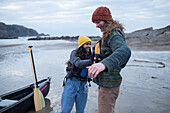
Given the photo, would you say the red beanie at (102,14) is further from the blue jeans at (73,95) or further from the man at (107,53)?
the blue jeans at (73,95)

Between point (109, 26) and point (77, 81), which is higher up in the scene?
point (109, 26)

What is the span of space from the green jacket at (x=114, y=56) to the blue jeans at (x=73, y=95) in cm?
121

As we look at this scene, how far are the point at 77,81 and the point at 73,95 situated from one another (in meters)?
0.31

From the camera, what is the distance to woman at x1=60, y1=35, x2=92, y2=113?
313 centimetres

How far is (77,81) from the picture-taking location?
3227mm

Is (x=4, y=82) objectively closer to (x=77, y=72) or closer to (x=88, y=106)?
(x=88, y=106)

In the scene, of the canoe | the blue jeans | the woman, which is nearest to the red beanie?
the woman

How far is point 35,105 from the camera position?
4.96m

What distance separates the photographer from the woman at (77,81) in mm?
3135

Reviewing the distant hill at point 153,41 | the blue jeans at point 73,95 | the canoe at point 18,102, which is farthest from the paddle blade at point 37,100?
the distant hill at point 153,41

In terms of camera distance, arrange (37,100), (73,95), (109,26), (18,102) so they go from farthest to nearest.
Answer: (37,100) → (18,102) → (73,95) → (109,26)

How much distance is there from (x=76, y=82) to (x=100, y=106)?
4.03 ft

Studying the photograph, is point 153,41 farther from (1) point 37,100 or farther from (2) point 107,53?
(2) point 107,53

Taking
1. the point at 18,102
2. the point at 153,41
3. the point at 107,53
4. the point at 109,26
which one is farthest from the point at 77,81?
the point at 153,41
